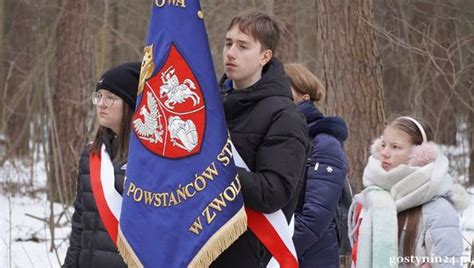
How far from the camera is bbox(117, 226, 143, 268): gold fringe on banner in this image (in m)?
3.78

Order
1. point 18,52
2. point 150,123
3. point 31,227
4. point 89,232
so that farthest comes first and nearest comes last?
point 18,52 < point 31,227 < point 89,232 < point 150,123

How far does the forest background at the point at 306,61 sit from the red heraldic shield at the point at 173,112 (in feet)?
12.3

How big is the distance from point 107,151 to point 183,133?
2.77 ft

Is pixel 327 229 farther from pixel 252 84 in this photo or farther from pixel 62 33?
pixel 62 33

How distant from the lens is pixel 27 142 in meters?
19.5

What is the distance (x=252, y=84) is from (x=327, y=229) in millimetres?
1403

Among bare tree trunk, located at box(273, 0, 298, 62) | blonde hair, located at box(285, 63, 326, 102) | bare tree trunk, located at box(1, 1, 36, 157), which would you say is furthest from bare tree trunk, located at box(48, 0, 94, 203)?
blonde hair, located at box(285, 63, 326, 102)

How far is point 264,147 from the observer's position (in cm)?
370

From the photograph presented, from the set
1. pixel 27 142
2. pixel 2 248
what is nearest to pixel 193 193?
pixel 2 248

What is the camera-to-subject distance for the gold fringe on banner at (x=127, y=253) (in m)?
3.78

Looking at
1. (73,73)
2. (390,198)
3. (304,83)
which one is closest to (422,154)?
(390,198)

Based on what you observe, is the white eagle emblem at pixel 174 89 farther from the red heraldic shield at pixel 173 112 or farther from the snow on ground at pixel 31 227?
the snow on ground at pixel 31 227

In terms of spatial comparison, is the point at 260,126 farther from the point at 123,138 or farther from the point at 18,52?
the point at 18,52

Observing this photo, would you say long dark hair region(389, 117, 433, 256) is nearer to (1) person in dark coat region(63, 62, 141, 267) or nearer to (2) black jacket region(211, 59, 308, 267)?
(2) black jacket region(211, 59, 308, 267)
